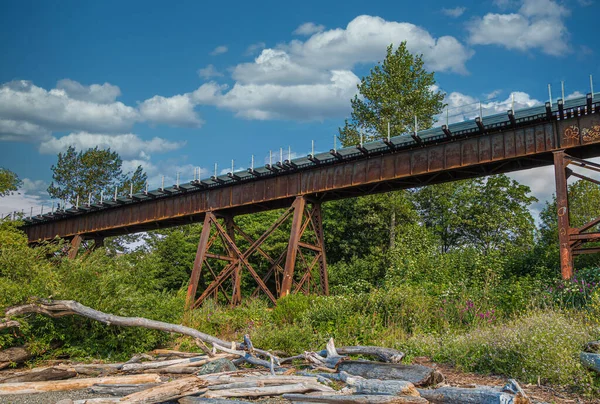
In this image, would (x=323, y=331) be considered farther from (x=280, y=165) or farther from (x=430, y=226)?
(x=430, y=226)

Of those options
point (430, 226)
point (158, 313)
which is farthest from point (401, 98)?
point (158, 313)

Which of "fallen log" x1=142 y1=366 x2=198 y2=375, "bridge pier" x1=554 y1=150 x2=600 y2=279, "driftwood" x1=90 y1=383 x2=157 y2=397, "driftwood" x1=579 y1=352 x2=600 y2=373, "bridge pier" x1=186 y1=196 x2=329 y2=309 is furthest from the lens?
"bridge pier" x1=186 y1=196 x2=329 y2=309

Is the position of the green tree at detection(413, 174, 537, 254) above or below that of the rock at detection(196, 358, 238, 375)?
above

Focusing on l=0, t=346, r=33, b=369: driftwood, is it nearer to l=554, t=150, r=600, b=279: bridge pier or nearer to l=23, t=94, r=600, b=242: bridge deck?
l=23, t=94, r=600, b=242: bridge deck

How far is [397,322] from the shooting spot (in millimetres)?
13836

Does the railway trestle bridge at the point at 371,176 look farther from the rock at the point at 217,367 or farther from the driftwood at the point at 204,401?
the driftwood at the point at 204,401

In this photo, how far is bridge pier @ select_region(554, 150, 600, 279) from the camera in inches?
634

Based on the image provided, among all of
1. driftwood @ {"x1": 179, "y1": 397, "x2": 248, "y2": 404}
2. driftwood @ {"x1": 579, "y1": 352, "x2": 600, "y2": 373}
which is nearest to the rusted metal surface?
driftwood @ {"x1": 579, "y1": 352, "x2": 600, "y2": 373}

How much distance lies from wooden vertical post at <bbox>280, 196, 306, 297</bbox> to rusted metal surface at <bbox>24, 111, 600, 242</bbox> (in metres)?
0.65

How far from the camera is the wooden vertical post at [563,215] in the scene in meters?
16.1

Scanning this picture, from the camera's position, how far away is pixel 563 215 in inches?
656

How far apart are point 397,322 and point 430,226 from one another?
92.5 feet

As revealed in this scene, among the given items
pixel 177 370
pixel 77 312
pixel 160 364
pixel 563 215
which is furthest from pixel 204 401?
pixel 563 215

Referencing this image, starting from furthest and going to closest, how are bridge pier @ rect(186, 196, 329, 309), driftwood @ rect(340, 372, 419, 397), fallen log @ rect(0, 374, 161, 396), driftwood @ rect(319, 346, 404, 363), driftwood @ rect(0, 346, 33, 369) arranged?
bridge pier @ rect(186, 196, 329, 309) → driftwood @ rect(0, 346, 33, 369) → driftwood @ rect(319, 346, 404, 363) → fallen log @ rect(0, 374, 161, 396) → driftwood @ rect(340, 372, 419, 397)
